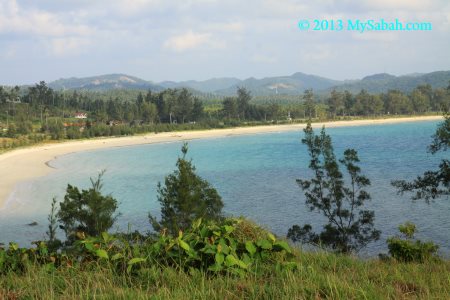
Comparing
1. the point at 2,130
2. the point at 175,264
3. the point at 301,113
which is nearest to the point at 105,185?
the point at 175,264

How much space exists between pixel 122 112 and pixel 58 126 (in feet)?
81.4

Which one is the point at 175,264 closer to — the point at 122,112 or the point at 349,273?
the point at 349,273

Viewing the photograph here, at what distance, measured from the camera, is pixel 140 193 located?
4097 cm

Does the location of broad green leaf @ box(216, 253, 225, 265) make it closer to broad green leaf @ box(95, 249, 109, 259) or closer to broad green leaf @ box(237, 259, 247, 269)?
broad green leaf @ box(237, 259, 247, 269)

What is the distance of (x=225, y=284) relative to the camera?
4.19m

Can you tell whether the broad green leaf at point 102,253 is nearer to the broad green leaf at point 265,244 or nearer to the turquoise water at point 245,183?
the broad green leaf at point 265,244

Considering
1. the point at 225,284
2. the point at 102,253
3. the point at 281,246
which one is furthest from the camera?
the point at 281,246

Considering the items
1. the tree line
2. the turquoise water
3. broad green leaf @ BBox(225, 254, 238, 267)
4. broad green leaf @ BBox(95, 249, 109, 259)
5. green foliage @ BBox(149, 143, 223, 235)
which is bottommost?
the turquoise water

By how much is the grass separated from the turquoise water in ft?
49.3

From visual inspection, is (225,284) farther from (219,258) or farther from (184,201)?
(184,201)

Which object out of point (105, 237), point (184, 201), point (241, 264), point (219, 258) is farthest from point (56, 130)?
point (241, 264)

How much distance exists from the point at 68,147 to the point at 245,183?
45.8 m

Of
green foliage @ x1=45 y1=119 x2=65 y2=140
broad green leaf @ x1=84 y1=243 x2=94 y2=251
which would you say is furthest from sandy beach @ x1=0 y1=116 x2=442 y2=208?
broad green leaf @ x1=84 y1=243 x2=94 y2=251

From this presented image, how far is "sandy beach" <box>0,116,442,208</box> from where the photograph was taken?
48912mm
